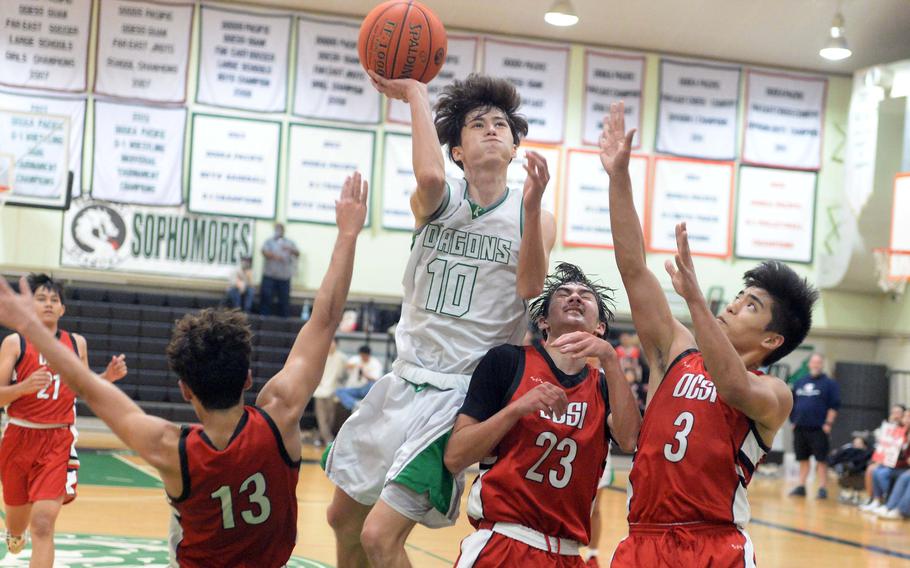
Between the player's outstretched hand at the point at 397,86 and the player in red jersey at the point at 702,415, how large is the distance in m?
0.81

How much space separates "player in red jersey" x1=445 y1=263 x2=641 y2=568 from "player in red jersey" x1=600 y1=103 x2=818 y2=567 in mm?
155

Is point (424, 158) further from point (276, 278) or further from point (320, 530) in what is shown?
point (276, 278)

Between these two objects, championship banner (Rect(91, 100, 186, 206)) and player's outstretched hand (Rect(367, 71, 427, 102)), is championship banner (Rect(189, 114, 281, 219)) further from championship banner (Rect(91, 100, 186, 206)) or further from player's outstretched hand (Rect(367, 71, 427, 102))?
player's outstretched hand (Rect(367, 71, 427, 102))

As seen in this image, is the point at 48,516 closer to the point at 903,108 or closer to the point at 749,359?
the point at 749,359

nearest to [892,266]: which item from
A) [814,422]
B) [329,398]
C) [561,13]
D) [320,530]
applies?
[814,422]

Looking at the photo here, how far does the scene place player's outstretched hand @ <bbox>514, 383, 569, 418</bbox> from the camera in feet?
11.7

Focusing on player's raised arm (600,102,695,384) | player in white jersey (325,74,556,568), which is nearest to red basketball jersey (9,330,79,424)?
player in white jersey (325,74,556,568)

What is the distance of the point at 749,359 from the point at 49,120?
1392cm

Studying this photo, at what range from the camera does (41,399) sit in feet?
20.9

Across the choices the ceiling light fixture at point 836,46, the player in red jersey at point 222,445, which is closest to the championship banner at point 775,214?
the ceiling light fixture at point 836,46

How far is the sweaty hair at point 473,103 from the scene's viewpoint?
452cm

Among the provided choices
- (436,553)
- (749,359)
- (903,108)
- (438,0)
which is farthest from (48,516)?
(903,108)

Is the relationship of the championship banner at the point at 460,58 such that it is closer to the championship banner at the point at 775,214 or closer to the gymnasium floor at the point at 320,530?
the championship banner at the point at 775,214

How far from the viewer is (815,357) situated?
14.7 metres
